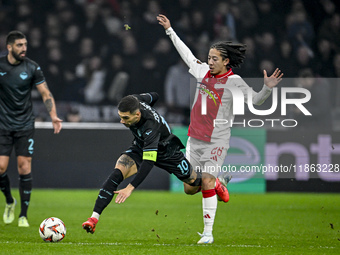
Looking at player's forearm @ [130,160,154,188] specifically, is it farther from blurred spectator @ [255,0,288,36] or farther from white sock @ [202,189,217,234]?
blurred spectator @ [255,0,288,36]

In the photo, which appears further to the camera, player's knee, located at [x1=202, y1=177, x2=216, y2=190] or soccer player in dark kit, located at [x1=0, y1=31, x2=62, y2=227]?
soccer player in dark kit, located at [x1=0, y1=31, x2=62, y2=227]

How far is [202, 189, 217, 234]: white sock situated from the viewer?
19.7 ft

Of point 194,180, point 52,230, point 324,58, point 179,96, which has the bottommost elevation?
point 52,230

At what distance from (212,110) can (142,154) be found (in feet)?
2.93

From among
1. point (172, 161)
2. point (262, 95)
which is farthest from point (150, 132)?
point (262, 95)

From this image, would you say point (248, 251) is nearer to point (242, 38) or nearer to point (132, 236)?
point (132, 236)

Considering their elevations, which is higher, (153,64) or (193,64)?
(193,64)

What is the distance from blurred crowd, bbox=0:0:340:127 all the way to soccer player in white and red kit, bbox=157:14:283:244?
16.2 ft

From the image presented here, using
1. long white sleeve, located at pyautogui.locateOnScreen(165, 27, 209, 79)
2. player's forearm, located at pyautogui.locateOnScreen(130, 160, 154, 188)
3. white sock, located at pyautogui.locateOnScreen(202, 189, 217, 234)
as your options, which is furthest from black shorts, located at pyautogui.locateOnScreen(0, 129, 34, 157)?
white sock, located at pyautogui.locateOnScreen(202, 189, 217, 234)

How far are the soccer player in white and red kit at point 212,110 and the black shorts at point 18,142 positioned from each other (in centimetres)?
194

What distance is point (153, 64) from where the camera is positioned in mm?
12164

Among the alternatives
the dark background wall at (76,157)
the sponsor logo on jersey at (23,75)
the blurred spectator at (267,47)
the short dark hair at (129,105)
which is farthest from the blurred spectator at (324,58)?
the short dark hair at (129,105)

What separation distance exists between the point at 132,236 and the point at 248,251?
1463 millimetres

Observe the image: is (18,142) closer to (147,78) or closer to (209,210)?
(209,210)
